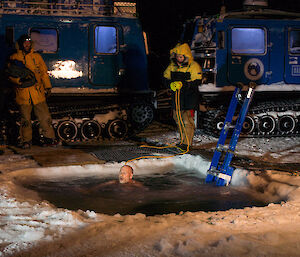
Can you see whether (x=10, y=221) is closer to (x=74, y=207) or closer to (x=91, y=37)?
(x=74, y=207)

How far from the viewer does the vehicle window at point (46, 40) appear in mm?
10500

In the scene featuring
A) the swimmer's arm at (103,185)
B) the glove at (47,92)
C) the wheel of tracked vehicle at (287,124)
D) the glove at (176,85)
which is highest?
the glove at (176,85)

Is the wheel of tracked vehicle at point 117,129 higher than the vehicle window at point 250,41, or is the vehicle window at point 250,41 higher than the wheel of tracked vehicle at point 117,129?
the vehicle window at point 250,41

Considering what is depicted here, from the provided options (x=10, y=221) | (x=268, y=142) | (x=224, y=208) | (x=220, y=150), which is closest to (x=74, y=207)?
(x=10, y=221)

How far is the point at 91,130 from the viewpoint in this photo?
36.5ft

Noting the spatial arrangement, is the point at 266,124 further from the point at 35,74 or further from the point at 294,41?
the point at 35,74

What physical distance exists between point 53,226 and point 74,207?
1.34 m

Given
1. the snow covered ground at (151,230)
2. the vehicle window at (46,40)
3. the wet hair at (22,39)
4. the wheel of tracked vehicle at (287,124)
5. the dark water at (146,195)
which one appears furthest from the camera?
the wheel of tracked vehicle at (287,124)

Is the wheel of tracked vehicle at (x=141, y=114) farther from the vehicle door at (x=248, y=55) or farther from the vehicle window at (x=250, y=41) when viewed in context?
the vehicle window at (x=250, y=41)

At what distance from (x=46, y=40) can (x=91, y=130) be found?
244 centimetres

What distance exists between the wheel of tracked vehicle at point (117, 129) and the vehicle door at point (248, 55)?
2897 millimetres

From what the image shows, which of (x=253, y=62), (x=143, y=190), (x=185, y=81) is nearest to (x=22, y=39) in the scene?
(x=185, y=81)

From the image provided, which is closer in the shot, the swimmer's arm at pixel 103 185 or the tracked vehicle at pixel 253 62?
the swimmer's arm at pixel 103 185

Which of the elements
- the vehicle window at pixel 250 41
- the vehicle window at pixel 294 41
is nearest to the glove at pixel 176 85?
the vehicle window at pixel 250 41
